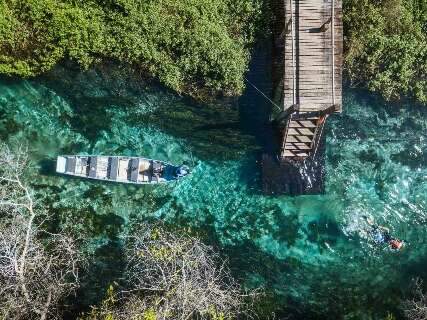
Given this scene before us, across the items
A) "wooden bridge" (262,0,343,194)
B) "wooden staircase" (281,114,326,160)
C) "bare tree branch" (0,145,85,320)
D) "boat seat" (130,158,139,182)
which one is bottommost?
"bare tree branch" (0,145,85,320)

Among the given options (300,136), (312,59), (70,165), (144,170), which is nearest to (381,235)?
(300,136)

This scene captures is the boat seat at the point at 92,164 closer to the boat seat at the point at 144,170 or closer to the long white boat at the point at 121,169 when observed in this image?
the long white boat at the point at 121,169

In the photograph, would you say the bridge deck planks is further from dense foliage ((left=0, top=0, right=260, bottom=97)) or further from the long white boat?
the long white boat

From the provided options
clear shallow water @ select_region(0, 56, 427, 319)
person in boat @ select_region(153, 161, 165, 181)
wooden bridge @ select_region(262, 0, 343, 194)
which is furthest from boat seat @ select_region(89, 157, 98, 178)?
wooden bridge @ select_region(262, 0, 343, 194)

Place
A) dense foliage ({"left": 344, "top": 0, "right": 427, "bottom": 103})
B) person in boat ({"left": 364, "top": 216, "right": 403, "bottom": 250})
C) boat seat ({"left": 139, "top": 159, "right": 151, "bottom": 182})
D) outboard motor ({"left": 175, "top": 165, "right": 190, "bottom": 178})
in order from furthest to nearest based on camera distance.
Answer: person in boat ({"left": 364, "top": 216, "right": 403, "bottom": 250})
boat seat ({"left": 139, "top": 159, "right": 151, "bottom": 182})
outboard motor ({"left": 175, "top": 165, "right": 190, "bottom": 178})
dense foliage ({"left": 344, "top": 0, "right": 427, "bottom": 103})

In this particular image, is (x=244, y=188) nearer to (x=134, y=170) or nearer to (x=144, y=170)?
(x=144, y=170)

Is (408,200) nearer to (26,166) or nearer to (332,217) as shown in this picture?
(332,217)
